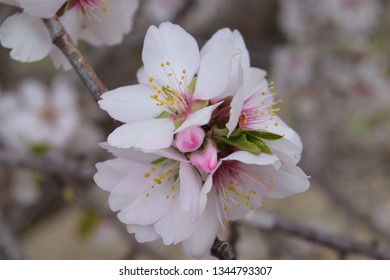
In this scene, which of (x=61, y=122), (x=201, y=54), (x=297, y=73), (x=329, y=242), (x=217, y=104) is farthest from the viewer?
(x=297, y=73)

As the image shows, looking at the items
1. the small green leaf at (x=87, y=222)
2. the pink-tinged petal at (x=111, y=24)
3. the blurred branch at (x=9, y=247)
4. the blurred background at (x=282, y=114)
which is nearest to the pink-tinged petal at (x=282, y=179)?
the pink-tinged petal at (x=111, y=24)

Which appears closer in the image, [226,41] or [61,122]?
[226,41]

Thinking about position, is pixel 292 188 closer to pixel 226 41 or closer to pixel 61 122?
pixel 226 41

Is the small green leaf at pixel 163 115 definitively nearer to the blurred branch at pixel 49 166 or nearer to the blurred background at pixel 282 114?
the blurred branch at pixel 49 166

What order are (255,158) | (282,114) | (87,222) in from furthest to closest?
1. (282,114)
2. (87,222)
3. (255,158)

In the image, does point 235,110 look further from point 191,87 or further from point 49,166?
point 49,166

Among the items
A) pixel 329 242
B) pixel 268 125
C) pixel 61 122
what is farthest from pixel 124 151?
pixel 61 122

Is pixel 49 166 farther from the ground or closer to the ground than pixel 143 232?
closer to the ground

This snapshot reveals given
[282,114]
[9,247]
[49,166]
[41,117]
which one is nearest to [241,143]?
[49,166]
